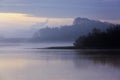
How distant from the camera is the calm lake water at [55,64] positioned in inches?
129

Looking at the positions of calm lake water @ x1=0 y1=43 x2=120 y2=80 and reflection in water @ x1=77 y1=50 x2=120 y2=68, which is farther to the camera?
reflection in water @ x1=77 y1=50 x2=120 y2=68

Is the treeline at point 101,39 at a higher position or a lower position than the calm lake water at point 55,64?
higher

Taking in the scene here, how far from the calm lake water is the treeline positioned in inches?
3.3

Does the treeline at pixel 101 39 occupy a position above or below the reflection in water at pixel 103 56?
above

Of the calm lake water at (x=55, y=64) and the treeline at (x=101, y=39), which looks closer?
the calm lake water at (x=55, y=64)

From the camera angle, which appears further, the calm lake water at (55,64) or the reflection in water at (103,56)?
the reflection in water at (103,56)

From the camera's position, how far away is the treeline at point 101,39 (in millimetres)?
3698

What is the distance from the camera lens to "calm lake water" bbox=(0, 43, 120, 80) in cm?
327

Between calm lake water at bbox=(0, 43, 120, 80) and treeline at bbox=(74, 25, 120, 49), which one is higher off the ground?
treeline at bbox=(74, 25, 120, 49)

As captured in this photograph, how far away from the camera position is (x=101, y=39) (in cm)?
384

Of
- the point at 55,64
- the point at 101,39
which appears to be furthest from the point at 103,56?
the point at 55,64

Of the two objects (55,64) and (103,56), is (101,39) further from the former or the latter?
(55,64)

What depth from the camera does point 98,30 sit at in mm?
3748

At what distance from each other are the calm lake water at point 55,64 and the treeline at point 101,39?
3.3 inches
